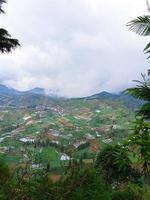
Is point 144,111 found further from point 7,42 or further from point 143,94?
point 7,42

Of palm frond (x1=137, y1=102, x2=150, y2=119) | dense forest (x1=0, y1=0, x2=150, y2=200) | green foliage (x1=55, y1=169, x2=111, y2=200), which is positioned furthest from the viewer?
green foliage (x1=55, y1=169, x2=111, y2=200)

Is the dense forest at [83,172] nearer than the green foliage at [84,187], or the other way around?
the dense forest at [83,172]

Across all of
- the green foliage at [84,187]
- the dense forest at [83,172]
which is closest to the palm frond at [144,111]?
the dense forest at [83,172]

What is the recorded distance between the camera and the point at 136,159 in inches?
288

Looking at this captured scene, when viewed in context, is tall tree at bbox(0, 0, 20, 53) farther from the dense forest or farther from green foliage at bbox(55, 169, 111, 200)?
green foliage at bbox(55, 169, 111, 200)

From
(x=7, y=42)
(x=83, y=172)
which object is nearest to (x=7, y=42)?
(x=7, y=42)

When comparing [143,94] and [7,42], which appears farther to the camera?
[7,42]

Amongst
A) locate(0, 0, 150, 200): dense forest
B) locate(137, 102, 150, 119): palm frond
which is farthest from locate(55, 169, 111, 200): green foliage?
locate(137, 102, 150, 119): palm frond

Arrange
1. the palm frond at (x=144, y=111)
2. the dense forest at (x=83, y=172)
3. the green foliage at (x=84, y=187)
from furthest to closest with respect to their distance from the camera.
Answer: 1. the green foliage at (x=84, y=187)
2. the palm frond at (x=144, y=111)
3. the dense forest at (x=83, y=172)

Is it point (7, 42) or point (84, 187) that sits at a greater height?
point (7, 42)

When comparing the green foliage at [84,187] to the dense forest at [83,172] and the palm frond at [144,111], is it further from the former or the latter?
the palm frond at [144,111]

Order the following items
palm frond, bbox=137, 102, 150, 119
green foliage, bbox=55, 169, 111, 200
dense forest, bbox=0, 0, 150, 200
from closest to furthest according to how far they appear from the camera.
A: dense forest, bbox=0, 0, 150, 200 < palm frond, bbox=137, 102, 150, 119 < green foliage, bbox=55, 169, 111, 200

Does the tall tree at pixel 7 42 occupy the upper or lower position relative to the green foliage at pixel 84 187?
upper

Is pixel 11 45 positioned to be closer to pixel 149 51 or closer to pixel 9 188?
pixel 9 188
